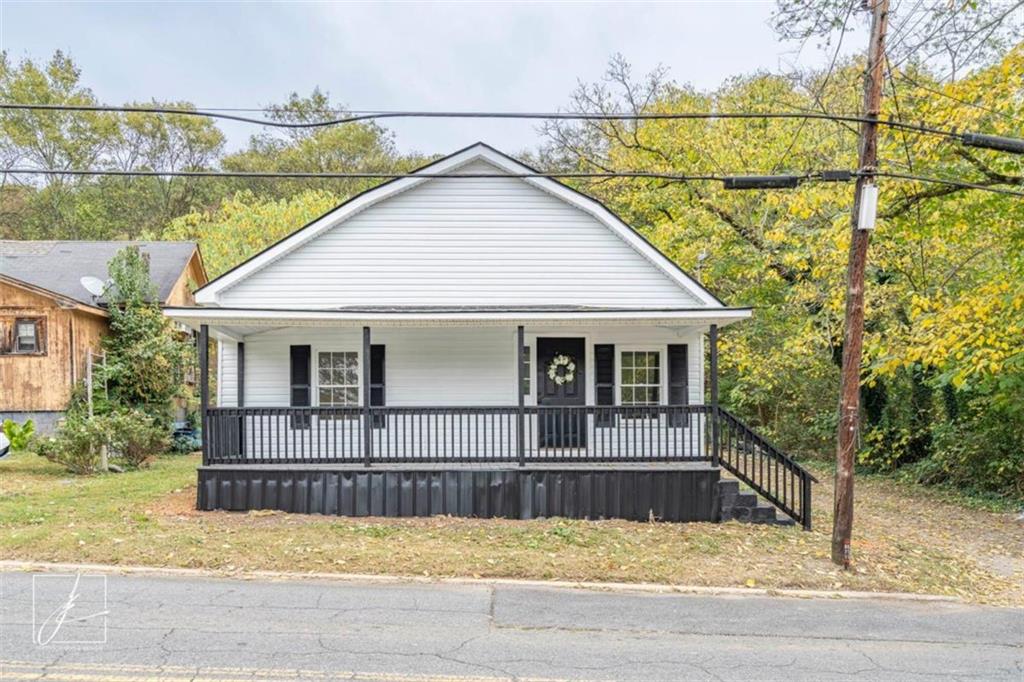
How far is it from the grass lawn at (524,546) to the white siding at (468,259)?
4.08 m

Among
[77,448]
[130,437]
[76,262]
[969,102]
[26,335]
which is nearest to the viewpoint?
[969,102]

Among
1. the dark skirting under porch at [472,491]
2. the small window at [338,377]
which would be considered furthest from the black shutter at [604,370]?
the small window at [338,377]

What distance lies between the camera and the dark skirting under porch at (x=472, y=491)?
1059cm

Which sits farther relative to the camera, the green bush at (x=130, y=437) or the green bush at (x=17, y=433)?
the green bush at (x=17, y=433)

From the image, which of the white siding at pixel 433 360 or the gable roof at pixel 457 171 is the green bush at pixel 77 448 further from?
the gable roof at pixel 457 171

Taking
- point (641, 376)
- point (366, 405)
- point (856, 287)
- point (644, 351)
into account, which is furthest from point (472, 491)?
point (856, 287)

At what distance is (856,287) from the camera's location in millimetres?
7980

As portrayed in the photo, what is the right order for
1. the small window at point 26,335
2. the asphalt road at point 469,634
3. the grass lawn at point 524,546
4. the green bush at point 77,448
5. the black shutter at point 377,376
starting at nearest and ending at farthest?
the asphalt road at point 469,634
the grass lawn at point 524,546
the black shutter at point 377,376
the green bush at point 77,448
the small window at point 26,335

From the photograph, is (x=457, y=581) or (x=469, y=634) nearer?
(x=469, y=634)

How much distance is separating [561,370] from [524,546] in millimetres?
4455

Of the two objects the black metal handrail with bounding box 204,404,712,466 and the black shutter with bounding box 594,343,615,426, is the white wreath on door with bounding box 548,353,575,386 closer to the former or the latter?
the black shutter with bounding box 594,343,615,426

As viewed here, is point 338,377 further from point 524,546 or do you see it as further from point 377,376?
point 524,546

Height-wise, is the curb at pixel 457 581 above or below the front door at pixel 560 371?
below

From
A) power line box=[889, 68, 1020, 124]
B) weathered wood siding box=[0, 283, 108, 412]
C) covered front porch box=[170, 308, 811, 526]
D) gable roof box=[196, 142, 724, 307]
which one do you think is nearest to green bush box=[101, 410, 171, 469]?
weathered wood siding box=[0, 283, 108, 412]
